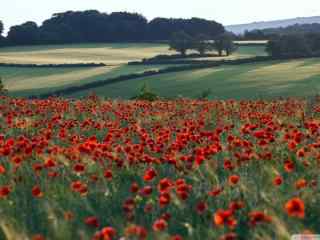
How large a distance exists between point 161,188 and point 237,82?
134ft

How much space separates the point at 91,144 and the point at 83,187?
160cm

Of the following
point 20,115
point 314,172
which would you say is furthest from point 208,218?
point 20,115

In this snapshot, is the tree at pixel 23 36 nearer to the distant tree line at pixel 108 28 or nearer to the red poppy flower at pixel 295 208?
the distant tree line at pixel 108 28

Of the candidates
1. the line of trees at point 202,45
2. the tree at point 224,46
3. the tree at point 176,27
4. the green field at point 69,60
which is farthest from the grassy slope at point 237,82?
the tree at point 176,27

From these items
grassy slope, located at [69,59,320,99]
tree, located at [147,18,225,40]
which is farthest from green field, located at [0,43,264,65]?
grassy slope, located at [69,59,320,99]

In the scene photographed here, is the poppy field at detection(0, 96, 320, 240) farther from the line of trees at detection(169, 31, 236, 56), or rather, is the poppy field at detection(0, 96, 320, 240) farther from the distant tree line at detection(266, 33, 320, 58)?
the line of trees at detection(169, 31, 236, 56)

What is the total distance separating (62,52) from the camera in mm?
88875

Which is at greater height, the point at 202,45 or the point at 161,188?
the point at 161,188

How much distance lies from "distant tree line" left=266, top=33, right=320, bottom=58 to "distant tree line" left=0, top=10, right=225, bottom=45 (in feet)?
122

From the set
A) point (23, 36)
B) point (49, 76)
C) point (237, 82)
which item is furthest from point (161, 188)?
point (23, 36)

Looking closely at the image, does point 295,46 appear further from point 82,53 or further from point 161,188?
point 161,188

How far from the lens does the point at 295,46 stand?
64438 millimetres

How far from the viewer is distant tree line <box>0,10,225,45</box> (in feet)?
332

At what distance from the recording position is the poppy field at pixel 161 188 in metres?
4.54
